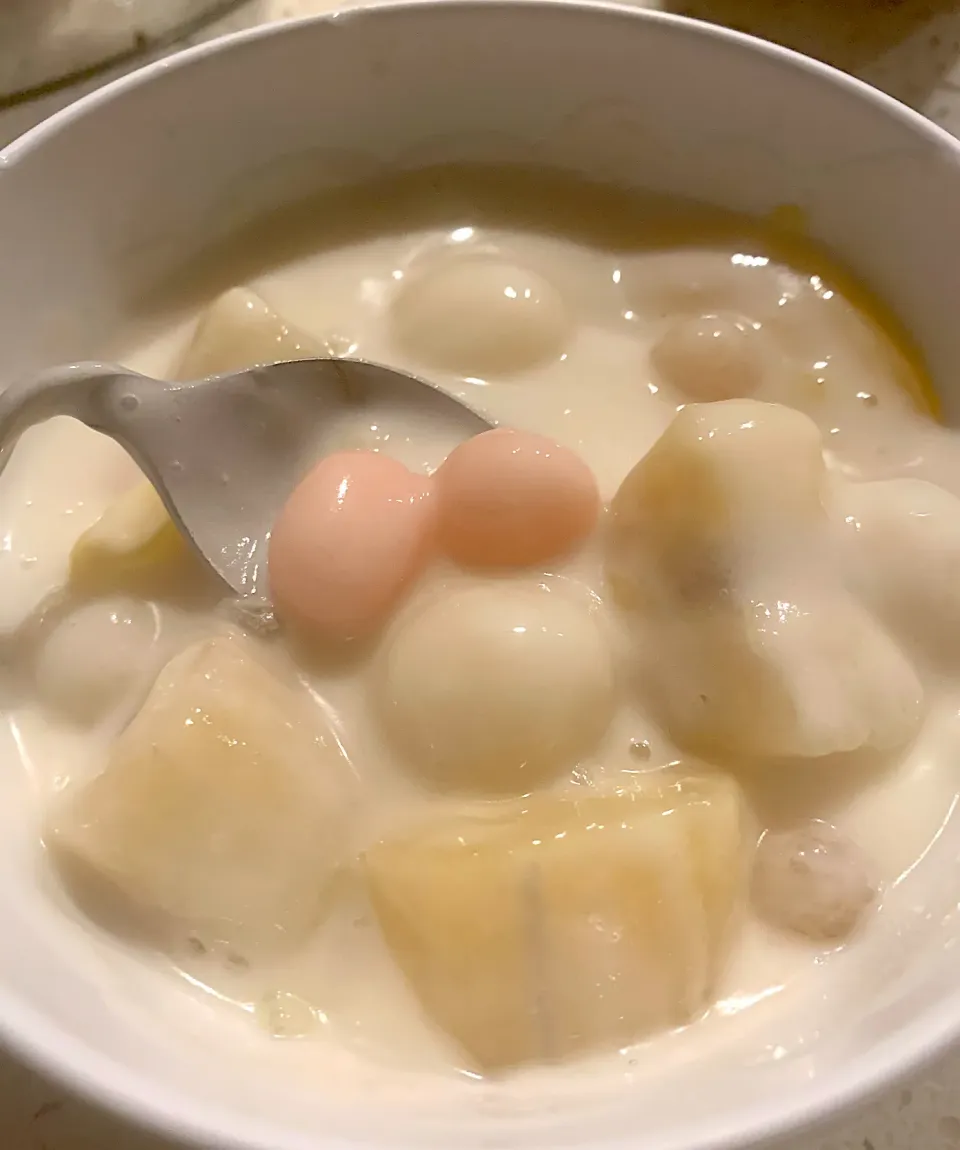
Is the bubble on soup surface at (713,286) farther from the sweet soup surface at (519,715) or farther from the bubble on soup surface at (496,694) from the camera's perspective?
the bubble on soup surface at (496,694)

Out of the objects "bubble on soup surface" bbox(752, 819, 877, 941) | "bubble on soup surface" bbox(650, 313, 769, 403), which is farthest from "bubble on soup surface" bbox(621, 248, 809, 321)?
"bubble on soup surface" bbox(752, 819, 877, 941)

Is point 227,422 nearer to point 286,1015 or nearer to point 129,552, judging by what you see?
point 129,552

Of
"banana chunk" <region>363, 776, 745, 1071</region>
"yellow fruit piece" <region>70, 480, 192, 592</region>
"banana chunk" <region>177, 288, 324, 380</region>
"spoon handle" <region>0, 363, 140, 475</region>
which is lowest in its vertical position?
"banana chunk" <region>363, 776, 745, 1071</region>

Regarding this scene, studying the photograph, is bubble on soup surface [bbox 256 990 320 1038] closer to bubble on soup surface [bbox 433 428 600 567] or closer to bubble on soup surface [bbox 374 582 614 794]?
bubble on soup surface [bbox 374 582 614 794]

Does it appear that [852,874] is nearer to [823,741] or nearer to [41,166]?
[823,741]

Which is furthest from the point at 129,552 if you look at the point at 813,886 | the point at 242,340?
the point at 813,886

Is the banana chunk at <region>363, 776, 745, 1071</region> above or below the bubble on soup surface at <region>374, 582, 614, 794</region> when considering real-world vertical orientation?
below

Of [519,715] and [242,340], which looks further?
[242,340]

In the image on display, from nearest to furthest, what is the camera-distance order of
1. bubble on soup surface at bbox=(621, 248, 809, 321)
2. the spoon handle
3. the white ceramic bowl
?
the spoon handle
the white ceramic bowl
bubble on soup surface at bbox=(621, 248, 809, 321)
